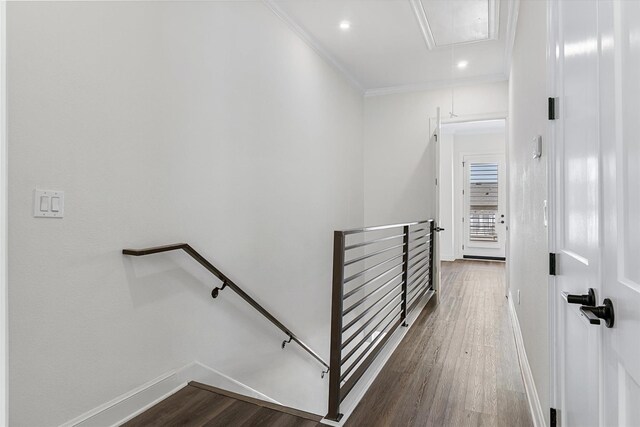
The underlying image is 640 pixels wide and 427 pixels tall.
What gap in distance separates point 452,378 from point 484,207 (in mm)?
7009

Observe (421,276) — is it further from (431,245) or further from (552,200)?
(552,200)

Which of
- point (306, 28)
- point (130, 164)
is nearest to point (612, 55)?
point (130, 164)

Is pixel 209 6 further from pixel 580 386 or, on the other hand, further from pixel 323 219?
pixel 580 386

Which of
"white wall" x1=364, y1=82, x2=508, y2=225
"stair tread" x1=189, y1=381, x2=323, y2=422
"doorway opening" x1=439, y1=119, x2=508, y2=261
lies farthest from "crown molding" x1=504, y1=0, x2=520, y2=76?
"doorway opening" x1=439, y1=119, x2=508, y2=261

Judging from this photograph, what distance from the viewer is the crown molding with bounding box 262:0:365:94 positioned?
333cm

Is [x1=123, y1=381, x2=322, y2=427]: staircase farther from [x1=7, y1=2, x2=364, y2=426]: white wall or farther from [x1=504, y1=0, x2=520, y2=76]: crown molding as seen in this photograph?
[x1=504, y1=0, x2=520, y2=76]: crown molding

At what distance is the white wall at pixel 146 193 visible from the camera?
→ 1614 millimetres

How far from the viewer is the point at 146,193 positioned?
211 centimetres

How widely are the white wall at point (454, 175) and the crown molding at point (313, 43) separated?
3.85 m

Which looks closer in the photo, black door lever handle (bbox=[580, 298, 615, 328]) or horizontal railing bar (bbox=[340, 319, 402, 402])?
black door lever handle (bbox=[580, 298, 615, 328])

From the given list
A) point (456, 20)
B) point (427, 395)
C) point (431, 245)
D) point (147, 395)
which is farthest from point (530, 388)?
point (456, 20)

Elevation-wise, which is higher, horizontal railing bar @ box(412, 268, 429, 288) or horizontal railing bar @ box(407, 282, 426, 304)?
horizontal railing bar @ box(412, 268, 429, 288)

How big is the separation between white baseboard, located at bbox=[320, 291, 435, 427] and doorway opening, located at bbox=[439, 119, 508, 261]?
17.8ft

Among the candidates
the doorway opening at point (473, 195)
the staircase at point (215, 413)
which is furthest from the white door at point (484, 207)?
the staircase at point (215, 413)
